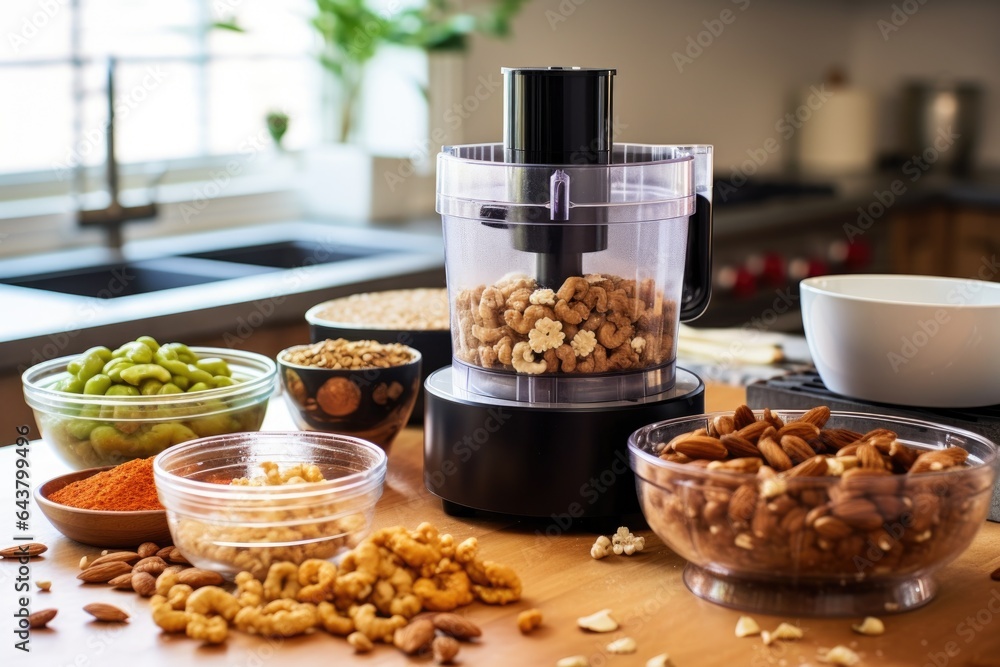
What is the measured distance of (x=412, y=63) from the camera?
297 centimetres

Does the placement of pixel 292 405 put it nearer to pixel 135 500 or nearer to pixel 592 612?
pixel 135 500

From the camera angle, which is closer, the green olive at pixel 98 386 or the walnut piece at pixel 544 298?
the walnut piece at pixel 544 298

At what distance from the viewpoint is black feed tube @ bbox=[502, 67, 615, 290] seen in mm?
970

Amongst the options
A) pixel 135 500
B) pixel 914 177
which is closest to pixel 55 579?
pixel 135 500

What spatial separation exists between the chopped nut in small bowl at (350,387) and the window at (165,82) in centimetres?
150

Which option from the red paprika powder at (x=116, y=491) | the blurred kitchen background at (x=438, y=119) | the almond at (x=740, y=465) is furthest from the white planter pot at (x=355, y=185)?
the almond at (x=740, y=465)

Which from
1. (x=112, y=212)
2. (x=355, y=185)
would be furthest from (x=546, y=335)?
(x=355, y=185)

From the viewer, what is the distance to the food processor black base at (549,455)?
0.95 metres

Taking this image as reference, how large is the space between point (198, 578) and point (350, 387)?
33 cm

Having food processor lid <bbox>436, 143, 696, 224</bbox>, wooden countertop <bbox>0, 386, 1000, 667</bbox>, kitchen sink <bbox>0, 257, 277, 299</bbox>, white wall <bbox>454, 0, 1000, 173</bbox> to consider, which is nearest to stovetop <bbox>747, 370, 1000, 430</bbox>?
wooden countertop <bbox>0, 386, 1000, 667</bbox>

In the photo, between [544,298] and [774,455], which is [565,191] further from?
[774,455]

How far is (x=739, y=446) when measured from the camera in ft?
2.84

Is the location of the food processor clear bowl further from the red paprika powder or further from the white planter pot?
the white planter pot

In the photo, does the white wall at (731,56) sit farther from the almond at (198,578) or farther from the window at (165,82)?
the almond at (198,578)
